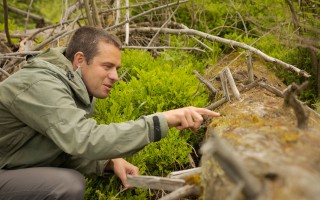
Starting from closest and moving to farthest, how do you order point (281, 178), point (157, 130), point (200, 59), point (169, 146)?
1. point (281, 178)
2. point (157, 130)
3. point (169, 146)
4. point (200, 59)

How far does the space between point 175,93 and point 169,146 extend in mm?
823

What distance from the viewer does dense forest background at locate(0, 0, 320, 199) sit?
4.04 meters

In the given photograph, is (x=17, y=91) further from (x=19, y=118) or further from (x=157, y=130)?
(x=157, y=130)

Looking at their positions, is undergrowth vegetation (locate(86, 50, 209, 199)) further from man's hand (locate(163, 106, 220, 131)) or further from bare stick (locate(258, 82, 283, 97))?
man's hand (locate(163, 106, 220, 131))

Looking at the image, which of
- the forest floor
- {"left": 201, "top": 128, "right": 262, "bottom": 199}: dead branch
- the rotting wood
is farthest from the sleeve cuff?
{"left": 201, "top": 128, "right": 262, "bottom": 199}: dead branch

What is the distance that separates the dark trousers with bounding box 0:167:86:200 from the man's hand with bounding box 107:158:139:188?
1.47 feet

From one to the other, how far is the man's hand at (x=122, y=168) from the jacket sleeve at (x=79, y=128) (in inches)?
25.0

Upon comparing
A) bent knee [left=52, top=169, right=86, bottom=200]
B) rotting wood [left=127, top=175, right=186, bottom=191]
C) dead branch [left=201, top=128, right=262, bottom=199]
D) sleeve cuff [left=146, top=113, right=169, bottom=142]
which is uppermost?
dead branch [left=201, top=128, right=262, bottom=199]

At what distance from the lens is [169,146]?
13.1ft

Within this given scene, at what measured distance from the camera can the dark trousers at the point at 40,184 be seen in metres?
3.12

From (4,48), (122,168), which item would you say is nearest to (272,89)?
(122,168)

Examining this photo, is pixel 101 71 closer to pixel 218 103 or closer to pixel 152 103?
pixel 152 103

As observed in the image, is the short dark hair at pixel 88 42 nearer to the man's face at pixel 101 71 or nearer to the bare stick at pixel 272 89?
the man's face at pixel 101 71

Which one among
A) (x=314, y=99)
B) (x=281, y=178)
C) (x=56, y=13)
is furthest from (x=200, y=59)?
(x=56, y=13)
